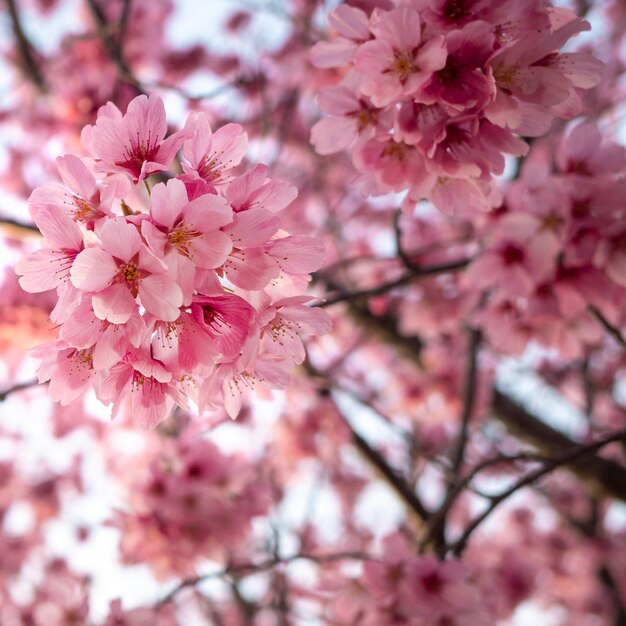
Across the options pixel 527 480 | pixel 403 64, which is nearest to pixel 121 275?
pixel 403 64

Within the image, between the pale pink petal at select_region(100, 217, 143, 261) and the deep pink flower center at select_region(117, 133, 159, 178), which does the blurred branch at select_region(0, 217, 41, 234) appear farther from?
the pale pink petal at select_region(100, 217, 143, 261)

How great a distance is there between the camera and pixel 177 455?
236cm

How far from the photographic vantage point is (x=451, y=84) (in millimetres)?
1106

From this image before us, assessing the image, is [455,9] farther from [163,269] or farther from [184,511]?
[184,511]

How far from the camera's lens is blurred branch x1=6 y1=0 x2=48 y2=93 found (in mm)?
3450

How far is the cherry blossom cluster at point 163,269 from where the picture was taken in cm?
94

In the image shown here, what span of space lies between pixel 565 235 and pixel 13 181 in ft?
14.8

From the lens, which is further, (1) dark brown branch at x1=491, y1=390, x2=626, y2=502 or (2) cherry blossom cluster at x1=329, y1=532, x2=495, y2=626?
(1) dark brown branch at x1=491, y1=390, x2=626, y2=502

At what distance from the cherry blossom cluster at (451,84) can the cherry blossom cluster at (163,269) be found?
0.30 m

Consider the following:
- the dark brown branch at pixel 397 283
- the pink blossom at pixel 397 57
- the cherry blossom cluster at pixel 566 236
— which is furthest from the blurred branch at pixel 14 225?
the cherry blossom cluster at pixel 566 236

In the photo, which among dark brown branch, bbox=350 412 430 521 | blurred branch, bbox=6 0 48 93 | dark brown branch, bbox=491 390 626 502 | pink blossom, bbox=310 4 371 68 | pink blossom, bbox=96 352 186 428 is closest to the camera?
pink blossom, bbox=96 352 186 428

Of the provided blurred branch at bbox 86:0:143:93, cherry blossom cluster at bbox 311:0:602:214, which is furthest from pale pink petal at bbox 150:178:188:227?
blurred branch at bbox 86:0:143:93

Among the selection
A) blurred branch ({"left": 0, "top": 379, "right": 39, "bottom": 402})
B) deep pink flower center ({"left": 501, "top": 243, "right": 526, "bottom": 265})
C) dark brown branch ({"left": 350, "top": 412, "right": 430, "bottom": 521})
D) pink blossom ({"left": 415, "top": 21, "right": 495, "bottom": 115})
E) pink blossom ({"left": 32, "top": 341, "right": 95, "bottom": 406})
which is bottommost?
dark brown branch ({"left": 350, "top": 412, "right": 430, "bottom": 521})

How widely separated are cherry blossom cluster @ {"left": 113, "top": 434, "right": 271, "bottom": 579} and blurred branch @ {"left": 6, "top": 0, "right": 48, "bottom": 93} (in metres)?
2.52
